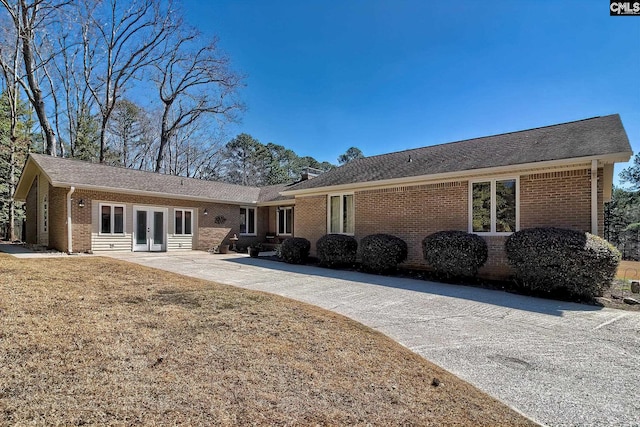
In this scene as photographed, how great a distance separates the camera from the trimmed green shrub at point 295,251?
42.1ft

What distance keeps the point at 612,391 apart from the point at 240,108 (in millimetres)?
30073

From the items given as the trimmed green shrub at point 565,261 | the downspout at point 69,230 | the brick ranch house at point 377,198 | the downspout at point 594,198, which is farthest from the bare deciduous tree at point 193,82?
the trimmed green shrub at point 565,261

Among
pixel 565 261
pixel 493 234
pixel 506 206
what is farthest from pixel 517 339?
pixel 506 206

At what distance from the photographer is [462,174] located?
965 cm

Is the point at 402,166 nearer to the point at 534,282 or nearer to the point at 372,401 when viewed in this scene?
the point at 534,282

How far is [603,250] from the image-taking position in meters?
6.61

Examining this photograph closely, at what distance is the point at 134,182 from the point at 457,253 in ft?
47.6

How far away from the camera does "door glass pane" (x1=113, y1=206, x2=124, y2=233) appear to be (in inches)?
572

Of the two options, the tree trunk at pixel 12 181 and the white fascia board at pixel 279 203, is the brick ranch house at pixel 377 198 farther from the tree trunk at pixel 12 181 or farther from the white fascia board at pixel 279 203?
the tree trunk at pixel 12 181

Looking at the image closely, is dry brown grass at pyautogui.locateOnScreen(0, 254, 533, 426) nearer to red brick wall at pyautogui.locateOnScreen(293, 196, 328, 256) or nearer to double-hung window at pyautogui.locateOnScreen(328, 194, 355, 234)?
double-hung window at pyautogui.locateOnScreen(328, 194, 355, 234)

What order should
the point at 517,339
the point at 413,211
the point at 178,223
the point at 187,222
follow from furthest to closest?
1. the point at 187,222
2. the point at 178,223
3. the point at 413,211
4. the point at 517,339

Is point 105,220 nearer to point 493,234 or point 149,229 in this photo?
point 149,229

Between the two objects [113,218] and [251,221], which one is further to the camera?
[251,221]

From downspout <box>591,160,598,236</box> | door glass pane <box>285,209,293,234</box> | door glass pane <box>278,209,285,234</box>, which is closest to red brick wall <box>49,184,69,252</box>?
door glass pane <box>278,209,285,234</box>
